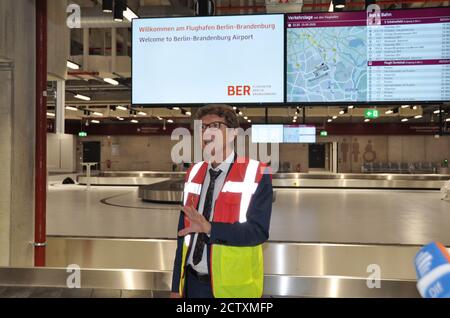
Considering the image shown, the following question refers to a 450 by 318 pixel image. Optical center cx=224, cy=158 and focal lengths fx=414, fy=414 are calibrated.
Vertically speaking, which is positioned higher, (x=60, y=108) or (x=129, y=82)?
(x=129, y=82)

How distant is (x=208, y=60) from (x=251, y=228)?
294 cm

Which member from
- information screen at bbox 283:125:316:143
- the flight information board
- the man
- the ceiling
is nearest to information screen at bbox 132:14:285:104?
the ceiling

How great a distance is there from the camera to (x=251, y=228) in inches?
82.9

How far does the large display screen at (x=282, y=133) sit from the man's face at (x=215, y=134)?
6.04m

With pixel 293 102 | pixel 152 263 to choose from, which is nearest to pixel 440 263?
pixel 293 102

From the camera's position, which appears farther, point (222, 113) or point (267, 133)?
point (267, 133)

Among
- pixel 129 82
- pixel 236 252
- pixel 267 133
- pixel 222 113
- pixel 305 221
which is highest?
→ pixel 129 82

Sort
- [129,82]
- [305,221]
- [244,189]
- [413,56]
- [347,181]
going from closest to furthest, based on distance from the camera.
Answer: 1. [244,189]
2. [413,56]
3. [305,221]
4. [347,181]
5. [129,82]

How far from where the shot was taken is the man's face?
221 centimetres

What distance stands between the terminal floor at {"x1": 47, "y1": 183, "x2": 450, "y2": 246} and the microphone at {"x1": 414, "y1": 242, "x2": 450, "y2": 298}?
418cm

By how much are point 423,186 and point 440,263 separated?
15.3 metres

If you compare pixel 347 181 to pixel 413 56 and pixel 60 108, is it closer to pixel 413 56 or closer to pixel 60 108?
pixel 413 56

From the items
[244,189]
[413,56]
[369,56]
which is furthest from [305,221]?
[244,189]

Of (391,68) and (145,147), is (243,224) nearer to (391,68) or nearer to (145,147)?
(391,68)
